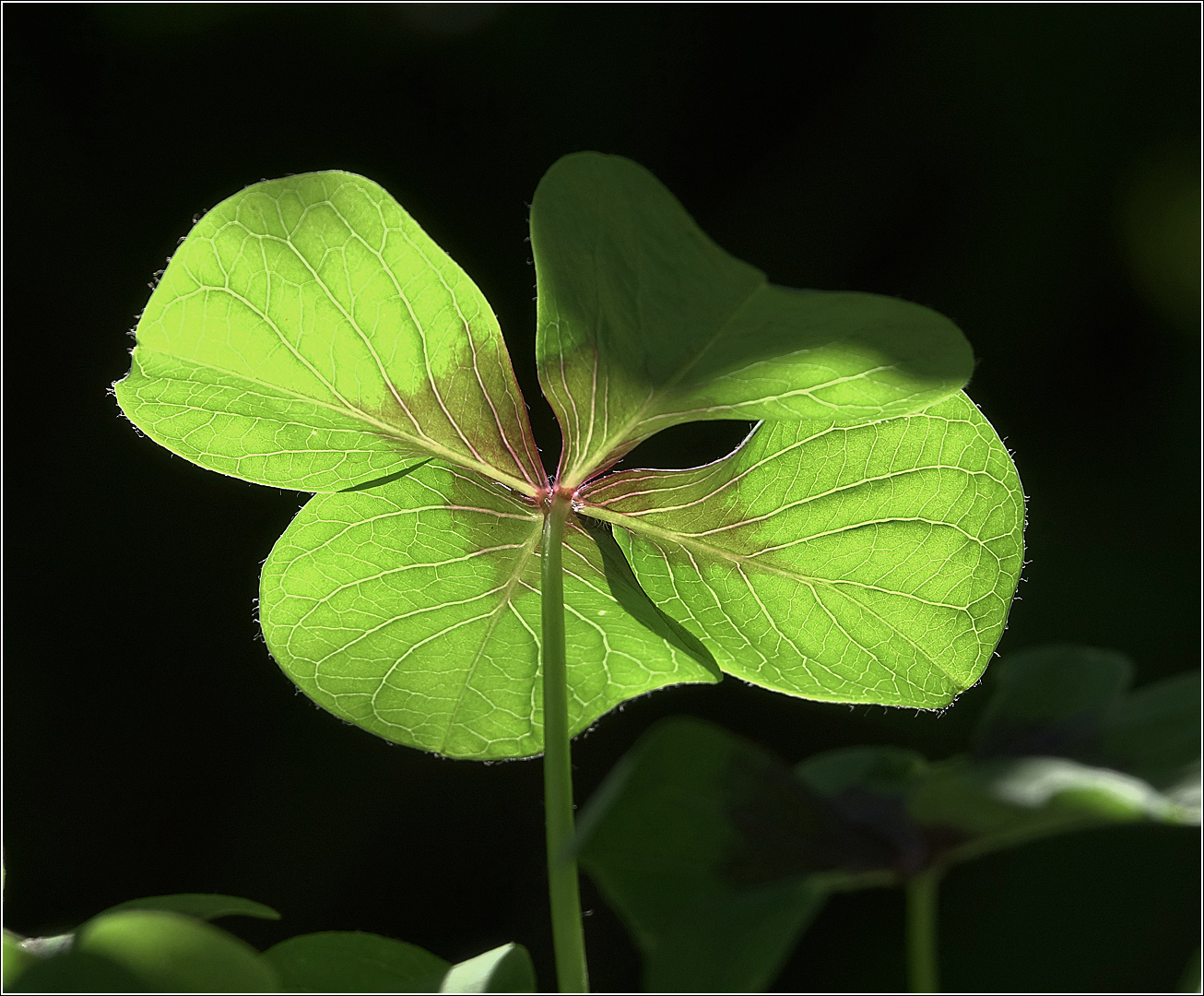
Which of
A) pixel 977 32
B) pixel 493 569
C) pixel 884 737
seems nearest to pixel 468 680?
pixel 493 569

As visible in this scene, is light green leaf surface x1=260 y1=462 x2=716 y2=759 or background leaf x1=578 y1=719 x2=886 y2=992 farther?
light green leaf surface x1=260 y1=462 x2=716 y2=759

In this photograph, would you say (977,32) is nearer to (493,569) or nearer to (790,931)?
(493,569)

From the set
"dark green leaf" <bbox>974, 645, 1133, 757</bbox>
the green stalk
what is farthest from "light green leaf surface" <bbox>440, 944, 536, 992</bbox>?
"dark green leaf" <bbox>974, 645, 1133, 757</bbox>

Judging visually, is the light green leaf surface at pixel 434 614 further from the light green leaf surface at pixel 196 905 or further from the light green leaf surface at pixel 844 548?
the light green leaf surface at pixel 196 905

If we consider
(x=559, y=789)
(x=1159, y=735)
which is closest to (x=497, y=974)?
(x=559, y=789)

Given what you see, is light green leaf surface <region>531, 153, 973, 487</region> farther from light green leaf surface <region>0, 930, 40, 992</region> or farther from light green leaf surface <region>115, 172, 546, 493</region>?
light green leaf surface <region>0, 930, 40, 992</region>

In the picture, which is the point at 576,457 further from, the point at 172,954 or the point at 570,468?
the point at 172,954
